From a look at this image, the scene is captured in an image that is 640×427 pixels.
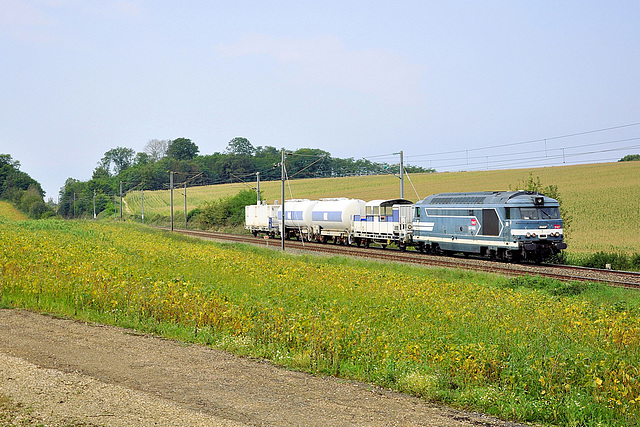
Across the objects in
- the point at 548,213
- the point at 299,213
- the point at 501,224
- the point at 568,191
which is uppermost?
the point at 568,191

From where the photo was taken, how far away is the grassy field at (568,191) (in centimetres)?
5061

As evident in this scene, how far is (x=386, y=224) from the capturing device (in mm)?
42969

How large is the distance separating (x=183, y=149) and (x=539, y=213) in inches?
6706

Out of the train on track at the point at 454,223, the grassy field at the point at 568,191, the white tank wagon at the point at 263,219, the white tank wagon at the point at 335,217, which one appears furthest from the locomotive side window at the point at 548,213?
the white tank wagon at the point at 263,219

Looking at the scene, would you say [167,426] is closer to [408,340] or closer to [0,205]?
[408,340]

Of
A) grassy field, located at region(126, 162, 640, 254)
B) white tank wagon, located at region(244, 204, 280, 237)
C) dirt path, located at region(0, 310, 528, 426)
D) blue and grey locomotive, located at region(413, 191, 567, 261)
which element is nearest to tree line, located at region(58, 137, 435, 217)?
grassy field, located at region(126, 162, 640, 254)

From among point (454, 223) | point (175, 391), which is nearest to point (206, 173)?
point (454, 223)

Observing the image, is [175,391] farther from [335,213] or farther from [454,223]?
[335,213]

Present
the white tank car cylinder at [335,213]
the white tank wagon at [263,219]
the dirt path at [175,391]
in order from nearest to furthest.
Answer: the dirt path at [175,391] < the white tank car cylinder at [335,213] < the white tank wagon at [263,219]

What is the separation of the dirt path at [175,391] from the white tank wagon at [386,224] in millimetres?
30470

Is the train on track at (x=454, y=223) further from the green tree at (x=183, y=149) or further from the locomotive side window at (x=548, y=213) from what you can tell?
the green tree at (x=183, y=149)

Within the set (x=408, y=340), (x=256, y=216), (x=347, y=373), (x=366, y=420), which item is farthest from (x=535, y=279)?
(x=256, y=216)

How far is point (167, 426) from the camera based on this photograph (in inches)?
276

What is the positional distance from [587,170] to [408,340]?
8894cm
